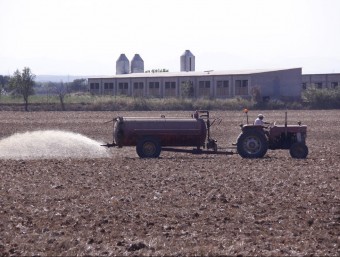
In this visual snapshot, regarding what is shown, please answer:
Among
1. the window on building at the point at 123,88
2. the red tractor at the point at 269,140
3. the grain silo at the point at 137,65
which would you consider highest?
the grain silo at the point at 137,65

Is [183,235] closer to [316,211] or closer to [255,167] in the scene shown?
[316,211]

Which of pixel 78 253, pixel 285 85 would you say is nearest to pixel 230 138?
pixel 78 253

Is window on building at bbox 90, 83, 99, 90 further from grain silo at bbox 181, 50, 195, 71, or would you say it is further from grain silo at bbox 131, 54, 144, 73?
grain silo at bbox 131, 54, 144, 73

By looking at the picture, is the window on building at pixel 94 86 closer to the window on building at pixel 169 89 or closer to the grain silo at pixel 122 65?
the window on building at pixel 169 89

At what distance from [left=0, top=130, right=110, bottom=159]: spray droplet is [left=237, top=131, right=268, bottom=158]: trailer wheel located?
16.4ft

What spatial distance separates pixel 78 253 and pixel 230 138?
26655 millimetres

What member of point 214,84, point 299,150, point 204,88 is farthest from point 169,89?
point 299,150

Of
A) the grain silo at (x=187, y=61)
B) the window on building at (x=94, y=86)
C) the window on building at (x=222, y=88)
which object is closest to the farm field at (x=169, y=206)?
the window on building at (x=222, y=88)

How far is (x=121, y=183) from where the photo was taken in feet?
65.7

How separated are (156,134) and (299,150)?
199 inches

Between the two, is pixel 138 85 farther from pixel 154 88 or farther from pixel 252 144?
pixel 252 144

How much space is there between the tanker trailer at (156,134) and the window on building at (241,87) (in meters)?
62.0

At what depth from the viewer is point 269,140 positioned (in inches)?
1079

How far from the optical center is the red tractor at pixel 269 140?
27.1 m
